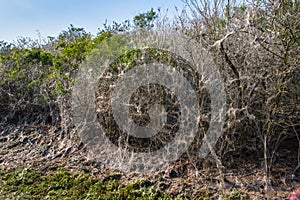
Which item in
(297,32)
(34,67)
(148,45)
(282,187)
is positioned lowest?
(282,187)

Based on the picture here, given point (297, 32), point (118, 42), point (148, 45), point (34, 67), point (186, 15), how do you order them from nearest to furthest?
point (297, 32) < point (186, 15) < point (148, 45) < point (118, 42) < point (34, 67)

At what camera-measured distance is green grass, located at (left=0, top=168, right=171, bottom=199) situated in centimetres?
A: 371

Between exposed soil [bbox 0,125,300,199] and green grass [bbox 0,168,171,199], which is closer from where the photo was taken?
exposed soil [bbox 0,125,300,199]

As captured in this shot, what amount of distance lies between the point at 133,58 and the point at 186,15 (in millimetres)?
1000

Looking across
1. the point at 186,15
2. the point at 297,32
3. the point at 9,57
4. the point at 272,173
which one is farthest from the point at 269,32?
the point at 9,57

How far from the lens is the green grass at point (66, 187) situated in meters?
3.71

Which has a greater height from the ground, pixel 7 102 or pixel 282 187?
pixel 7 102

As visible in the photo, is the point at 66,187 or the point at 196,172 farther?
the point at 66,187

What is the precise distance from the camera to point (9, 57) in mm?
7348

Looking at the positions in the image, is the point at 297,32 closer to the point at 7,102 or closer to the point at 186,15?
the point at 186,15

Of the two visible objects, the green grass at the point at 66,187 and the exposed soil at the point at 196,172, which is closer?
the exposed soil at the point at 196,172

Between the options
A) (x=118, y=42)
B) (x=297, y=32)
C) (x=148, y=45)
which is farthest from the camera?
(x=118, y=42)

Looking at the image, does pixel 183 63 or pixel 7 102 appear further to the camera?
pixel 7 102

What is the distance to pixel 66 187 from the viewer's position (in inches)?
162
